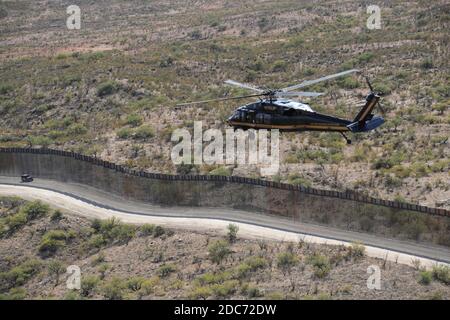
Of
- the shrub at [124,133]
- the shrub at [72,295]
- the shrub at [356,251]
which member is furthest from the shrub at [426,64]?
the shrub at [72,295]

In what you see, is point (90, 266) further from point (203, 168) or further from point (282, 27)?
point (282, 27)

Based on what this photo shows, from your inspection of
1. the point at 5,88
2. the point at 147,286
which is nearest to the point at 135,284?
the point at 147,286

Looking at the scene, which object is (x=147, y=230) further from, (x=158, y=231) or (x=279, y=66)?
(x=279, y=66)

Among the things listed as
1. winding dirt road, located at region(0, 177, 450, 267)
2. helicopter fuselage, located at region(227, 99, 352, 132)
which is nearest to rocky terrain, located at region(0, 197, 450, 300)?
winding dirt road, located at region(0, 177, 450, 267)

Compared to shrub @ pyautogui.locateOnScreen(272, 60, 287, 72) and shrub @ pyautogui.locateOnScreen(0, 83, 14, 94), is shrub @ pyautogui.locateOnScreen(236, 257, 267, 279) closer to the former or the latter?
shrub @ pyautogui.locateOnScreen(272, 60, 287, 72)

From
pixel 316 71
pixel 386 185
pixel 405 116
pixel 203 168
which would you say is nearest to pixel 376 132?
pixel 405 116

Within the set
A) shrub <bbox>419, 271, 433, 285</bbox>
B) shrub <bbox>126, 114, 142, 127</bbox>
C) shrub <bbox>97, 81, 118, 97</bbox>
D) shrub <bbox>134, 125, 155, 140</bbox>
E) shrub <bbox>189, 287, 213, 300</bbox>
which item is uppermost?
shrub <bbox>97, 81, 118, 97</bbox>
